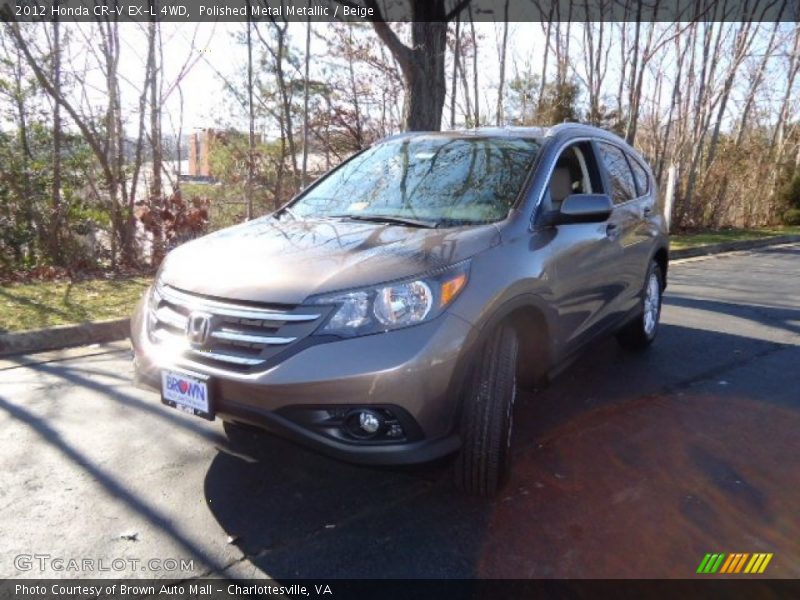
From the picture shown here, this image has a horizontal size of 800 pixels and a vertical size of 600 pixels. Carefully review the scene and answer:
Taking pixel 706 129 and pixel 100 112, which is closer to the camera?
pixel 100 112

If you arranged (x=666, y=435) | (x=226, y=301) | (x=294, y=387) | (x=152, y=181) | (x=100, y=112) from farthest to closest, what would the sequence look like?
(x=152, y=181)
(x=100, y=112)
(x=666, y=435)
(x=226, y=301)
(x=294, y=387)

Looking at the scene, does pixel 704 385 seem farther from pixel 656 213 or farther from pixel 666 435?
pixel 656 213

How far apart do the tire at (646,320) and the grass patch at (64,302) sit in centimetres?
444

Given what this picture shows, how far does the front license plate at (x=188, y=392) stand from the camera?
243 cm

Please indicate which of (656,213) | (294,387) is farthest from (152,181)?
(294,387)

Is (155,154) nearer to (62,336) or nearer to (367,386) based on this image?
(62,336)

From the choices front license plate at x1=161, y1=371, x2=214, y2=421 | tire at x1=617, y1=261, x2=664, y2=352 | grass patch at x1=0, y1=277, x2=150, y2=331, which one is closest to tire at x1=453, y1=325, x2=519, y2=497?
front license plate at x1=161, y1=371, x2=214, y2=421

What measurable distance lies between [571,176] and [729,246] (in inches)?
469

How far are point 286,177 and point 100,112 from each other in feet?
15.6

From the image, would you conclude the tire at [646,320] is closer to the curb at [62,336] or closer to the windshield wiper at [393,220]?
the windshield wiper at [393,220]

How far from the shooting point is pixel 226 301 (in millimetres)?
2471

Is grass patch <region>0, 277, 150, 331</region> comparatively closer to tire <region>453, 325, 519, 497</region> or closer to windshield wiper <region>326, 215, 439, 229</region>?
windshield wiper <region>326, 215, 439, 229</region>

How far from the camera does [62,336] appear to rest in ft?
16.4

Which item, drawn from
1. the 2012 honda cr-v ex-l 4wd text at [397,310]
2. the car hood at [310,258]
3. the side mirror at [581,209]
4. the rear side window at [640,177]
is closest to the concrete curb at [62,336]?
the 2012 honda cr-v ex-l 4wd text at [397,310]
